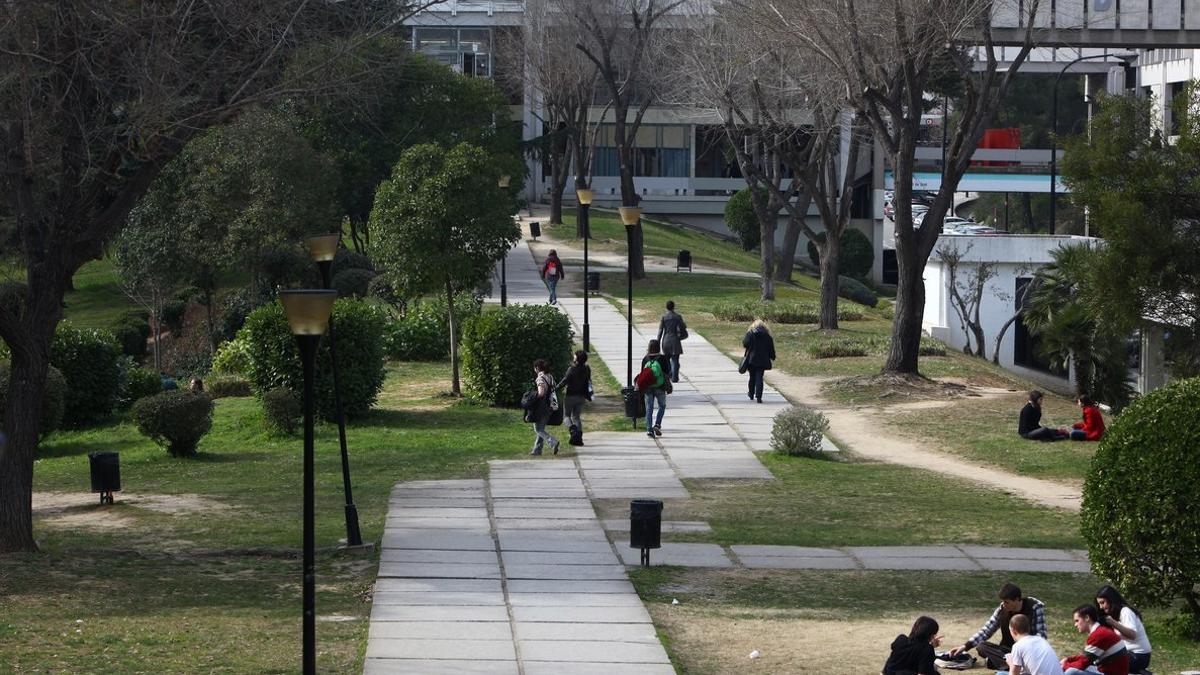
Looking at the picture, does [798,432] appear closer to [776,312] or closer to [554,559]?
[554,559]

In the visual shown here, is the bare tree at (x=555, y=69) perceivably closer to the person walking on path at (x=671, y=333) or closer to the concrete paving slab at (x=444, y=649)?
the person walking on path at (x=671, y=333)

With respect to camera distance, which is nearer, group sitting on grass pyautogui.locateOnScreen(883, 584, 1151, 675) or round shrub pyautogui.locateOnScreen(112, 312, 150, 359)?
group sitting on grass pyautogui.locateOnScreen(883, 584, 1151, 675)

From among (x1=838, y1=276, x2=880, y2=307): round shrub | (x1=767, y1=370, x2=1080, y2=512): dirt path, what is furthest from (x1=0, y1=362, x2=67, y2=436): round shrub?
(x1=838, y1=276, x2=880, y2=307): round shrub

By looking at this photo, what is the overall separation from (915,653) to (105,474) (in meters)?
11.0

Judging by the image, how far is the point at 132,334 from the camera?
3966 cm

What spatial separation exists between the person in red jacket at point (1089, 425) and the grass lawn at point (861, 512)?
368cm

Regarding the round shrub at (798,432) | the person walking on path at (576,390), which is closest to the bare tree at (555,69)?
the person walking on path at (576,390)

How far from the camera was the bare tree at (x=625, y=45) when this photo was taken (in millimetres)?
45250

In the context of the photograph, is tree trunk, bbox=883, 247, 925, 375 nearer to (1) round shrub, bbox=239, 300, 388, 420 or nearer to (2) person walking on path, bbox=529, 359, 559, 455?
(2) person walking on path, bbox=529, 359, 559, 455

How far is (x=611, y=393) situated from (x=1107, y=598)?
55.5 feet

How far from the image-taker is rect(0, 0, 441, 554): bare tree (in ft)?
45.2

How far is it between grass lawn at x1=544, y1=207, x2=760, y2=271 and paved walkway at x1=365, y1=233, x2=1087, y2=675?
112ft

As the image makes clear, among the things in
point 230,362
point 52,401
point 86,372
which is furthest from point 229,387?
point 52,401

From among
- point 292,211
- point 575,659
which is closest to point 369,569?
point 575,659
